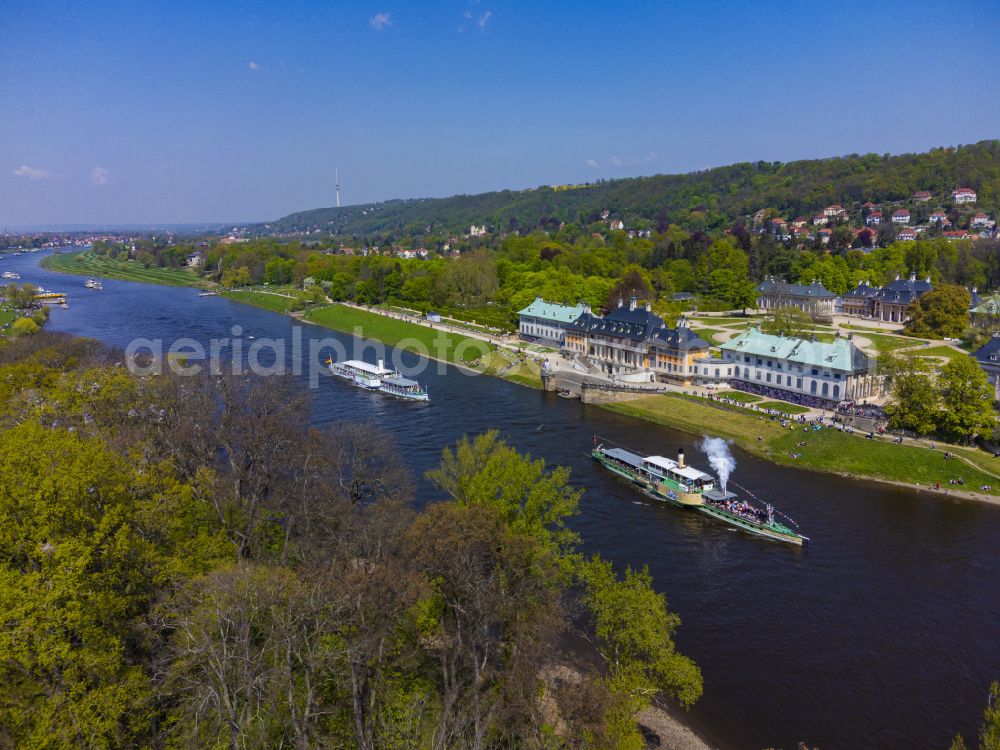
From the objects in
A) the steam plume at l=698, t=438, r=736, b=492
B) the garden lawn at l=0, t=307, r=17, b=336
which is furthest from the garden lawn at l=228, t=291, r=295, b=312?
the steam plume at l=698, t=438, r=736, b=492

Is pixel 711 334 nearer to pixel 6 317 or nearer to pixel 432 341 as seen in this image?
pixel 432 341

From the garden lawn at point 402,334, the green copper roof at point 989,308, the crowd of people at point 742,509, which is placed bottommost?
the crowd of people at point 742,509

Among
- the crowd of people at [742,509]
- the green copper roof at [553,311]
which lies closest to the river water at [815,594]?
the crowd of people at [742,509]

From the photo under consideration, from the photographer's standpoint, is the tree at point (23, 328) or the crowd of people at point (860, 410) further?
the tree at point (23, 328)

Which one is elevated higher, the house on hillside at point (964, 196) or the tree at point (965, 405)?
the house on hillside at point (964, 196)

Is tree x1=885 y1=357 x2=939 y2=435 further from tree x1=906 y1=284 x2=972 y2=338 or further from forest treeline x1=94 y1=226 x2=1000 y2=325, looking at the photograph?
forest treeline x1=94 y1=226 x2=1000 y2=325

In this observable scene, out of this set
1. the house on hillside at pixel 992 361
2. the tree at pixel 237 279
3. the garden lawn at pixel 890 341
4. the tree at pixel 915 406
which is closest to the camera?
the tree at pixel 915 406

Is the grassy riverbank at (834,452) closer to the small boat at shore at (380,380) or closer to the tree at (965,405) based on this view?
the tree at (965,405)
